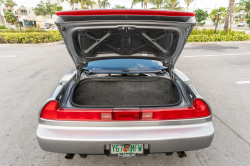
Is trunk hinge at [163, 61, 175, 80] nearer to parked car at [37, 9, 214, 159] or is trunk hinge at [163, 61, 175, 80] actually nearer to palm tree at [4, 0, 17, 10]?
parked car at [37, 9, 214, 159]

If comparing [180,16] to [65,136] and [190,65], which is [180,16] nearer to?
[65,136]

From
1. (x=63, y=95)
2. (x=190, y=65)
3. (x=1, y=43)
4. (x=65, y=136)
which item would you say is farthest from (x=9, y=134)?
(x=1, y=43)

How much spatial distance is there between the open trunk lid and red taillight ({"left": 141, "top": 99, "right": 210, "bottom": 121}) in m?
0.91

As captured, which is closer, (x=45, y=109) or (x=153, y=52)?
(x=45, y=109)

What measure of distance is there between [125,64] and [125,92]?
0.51 meters

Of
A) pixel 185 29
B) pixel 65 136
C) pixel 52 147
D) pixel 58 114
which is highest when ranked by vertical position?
pixel 185 29

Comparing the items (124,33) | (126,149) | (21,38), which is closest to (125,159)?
(126,149)

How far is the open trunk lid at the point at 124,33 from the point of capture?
4.88 ft

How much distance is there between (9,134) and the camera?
244 cm

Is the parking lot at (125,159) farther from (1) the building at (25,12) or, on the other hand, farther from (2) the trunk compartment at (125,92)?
(1) the building at (25,12)

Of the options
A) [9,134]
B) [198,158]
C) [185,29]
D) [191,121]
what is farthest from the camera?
[9,134]

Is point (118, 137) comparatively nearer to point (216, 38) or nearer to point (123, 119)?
point (123, 119)

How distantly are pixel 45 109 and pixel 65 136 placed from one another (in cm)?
37

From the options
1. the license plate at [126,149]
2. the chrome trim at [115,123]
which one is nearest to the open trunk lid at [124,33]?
the chrome trim at [115,123]
